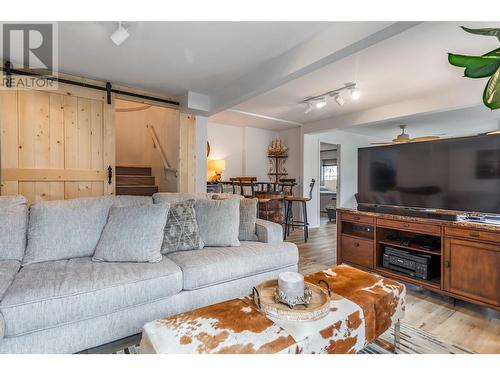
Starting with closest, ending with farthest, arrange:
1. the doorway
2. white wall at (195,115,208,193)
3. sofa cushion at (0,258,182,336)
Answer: sofa cushion at (0,258,182,336) < white wall at (195,115,208,193) < the doorway

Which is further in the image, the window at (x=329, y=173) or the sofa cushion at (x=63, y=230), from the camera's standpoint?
the window at (x=329, y=173)

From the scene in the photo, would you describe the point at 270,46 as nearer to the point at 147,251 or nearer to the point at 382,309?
the point at 147,251

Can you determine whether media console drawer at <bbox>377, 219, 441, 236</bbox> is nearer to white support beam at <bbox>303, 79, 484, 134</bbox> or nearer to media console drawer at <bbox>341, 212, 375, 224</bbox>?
media console drawer at <bbox>341, 212, 375, 224</bbox>

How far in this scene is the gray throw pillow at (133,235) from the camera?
1834 millimetres

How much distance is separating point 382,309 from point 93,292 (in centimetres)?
156

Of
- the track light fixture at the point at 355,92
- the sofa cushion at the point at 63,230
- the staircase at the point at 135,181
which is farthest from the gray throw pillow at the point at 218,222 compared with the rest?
the staircase at the point at 135,181

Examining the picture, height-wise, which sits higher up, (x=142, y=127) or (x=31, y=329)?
(x=142, y=127)

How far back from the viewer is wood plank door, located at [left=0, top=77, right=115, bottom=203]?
2.99m

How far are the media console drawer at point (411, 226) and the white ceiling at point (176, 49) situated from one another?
1919mm

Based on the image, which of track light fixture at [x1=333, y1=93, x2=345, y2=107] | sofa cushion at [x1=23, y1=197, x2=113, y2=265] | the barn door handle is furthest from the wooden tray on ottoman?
the barn door handle

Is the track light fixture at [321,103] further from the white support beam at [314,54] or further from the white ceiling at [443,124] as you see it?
the white ceiling at [443,124]

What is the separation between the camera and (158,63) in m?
2.92

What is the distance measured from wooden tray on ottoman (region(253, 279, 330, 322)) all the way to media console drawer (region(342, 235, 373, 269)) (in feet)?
5.57
